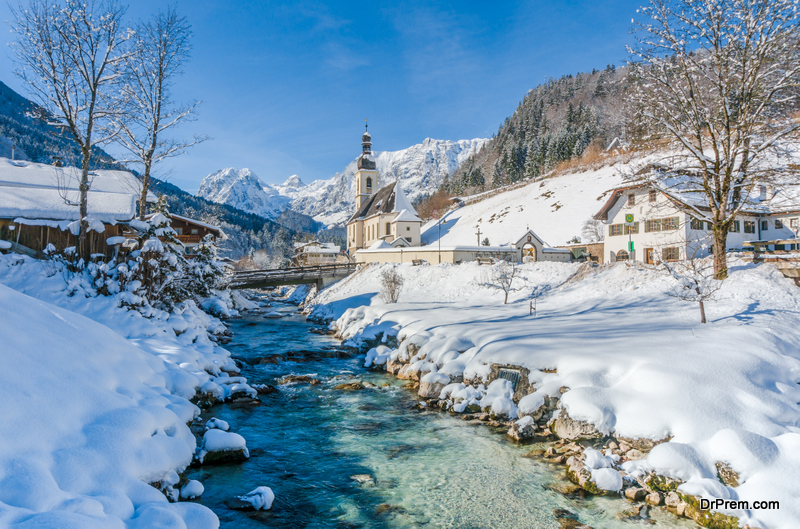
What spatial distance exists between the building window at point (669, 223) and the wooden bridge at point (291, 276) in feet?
91.6

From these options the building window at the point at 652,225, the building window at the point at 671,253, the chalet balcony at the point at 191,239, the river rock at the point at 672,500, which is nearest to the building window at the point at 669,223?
the building window at the point at 652,225

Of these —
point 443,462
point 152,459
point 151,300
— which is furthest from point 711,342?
point 151,300

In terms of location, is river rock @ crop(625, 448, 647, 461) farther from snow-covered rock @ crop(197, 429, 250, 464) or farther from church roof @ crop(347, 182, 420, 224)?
church roof @ crop(347, 182, 420, 224)

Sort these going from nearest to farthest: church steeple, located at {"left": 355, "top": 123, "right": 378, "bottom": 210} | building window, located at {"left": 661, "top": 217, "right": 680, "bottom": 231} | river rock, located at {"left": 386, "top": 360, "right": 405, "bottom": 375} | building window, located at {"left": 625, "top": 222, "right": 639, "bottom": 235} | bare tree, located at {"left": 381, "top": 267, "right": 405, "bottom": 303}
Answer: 1. river rock, located at {"left": 386, "top": 360, "right": 405, "bottom": 375}
2. building window, located at {"left": 661, "top": 217, "right": 680, "bottom": 231}
3. bare tree, located at {"left": 381, "top": 267, "right": 405, "bottom": 303}
4. building window, located at {"left": 625, "top": 222, "right": 639, "bottom": 235}
5. church steeple, located at {"left": 355, "top": 123, "right": 378, "bottom": 210}

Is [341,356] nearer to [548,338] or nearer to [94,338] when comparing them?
[548,338]

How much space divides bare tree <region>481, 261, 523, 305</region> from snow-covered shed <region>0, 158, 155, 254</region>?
1895cm

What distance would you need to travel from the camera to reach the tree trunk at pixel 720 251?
54.0ft

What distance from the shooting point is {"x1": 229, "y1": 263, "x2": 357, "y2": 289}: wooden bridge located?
109ft

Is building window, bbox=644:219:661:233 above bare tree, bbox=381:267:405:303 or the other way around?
above

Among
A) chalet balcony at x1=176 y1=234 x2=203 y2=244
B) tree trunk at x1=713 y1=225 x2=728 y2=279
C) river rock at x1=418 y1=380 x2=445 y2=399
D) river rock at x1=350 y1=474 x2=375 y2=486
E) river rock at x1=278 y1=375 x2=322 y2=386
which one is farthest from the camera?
chalet balcony at x1=176 y1=234 x2=203 y2=244

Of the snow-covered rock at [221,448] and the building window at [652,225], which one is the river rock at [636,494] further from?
the building window at [652,225]

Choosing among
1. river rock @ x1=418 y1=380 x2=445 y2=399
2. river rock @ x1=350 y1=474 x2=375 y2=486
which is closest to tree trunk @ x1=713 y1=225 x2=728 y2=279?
river rock @ x1=418 y1=380 x2=445 y2=399

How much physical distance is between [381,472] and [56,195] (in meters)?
20.6

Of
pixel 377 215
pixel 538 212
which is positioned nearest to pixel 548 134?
pixel 538 212
